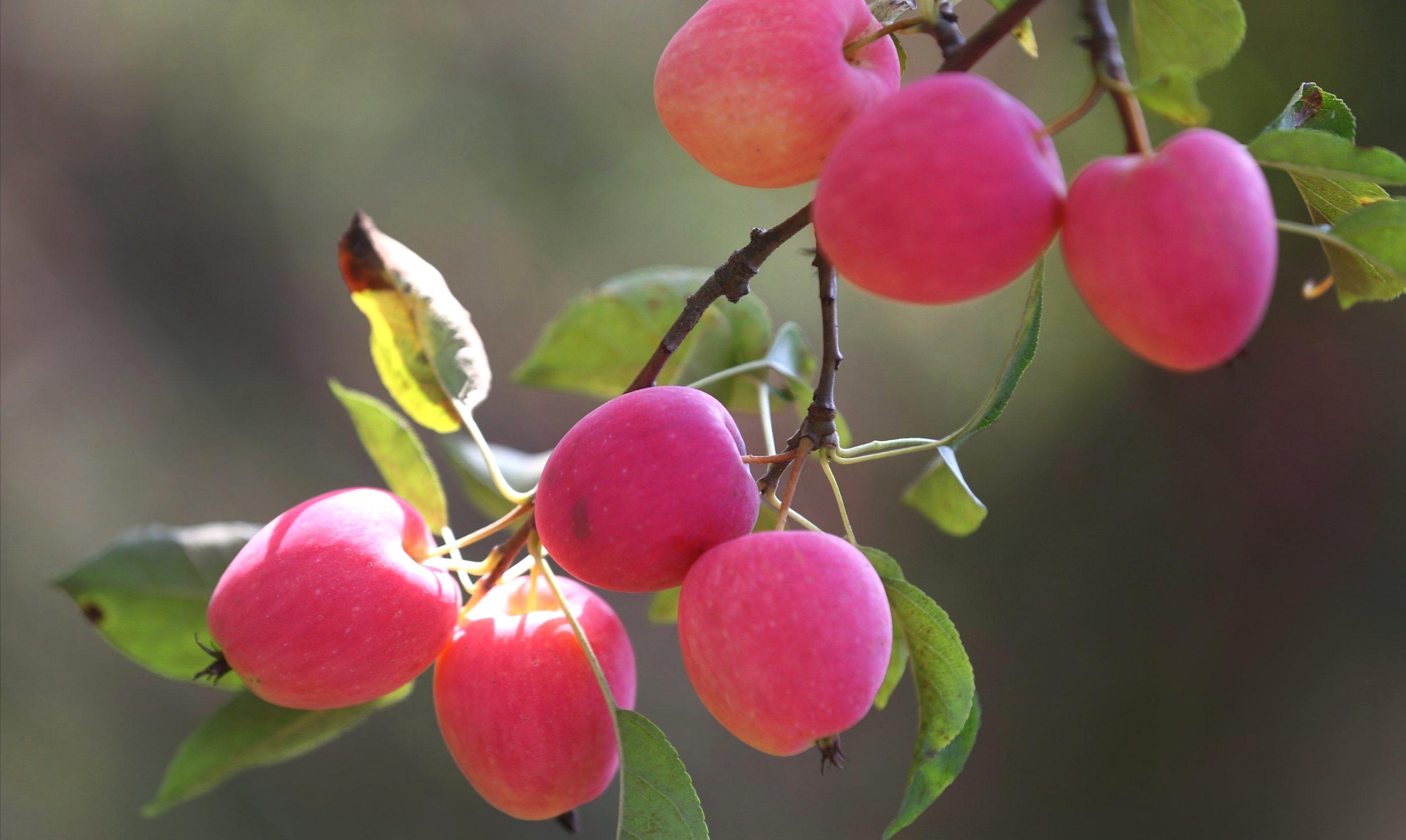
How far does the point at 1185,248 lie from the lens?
0.90ft

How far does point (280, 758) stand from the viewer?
0.60m

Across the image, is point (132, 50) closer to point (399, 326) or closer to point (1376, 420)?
point (399, 326)

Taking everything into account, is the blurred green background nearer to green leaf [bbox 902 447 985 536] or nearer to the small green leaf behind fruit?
green leaf [bbox 902 447 985 536]

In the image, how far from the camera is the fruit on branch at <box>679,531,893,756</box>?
1.26 ft

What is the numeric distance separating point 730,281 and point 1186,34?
0.73 ft

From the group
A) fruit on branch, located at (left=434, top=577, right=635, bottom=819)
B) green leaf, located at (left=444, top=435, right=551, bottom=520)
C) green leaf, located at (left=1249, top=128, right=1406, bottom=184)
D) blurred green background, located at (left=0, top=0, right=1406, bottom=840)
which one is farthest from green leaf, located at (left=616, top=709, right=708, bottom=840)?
blurred green background, located at (left=0, top=0, right=1406, bottom=840)

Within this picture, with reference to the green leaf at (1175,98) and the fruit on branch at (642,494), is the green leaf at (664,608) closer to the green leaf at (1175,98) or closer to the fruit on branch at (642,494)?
the fruit on branch at (642,494)

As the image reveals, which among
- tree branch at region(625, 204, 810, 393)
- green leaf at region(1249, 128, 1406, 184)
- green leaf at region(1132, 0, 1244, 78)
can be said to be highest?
green leaf at region(1132, 0, 1244, 78)

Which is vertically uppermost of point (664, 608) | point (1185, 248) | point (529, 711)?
point (1185, 248)

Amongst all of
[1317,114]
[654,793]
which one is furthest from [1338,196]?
[654,793]

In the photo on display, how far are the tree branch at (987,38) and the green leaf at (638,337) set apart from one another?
1.13 ft

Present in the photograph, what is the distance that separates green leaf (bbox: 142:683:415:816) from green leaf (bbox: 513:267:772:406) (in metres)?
0.27

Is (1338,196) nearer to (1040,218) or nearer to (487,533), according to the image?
(1040,218)

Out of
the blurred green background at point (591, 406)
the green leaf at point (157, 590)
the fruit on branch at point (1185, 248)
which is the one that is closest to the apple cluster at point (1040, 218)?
the fruit on branch at point (1185, 248)
